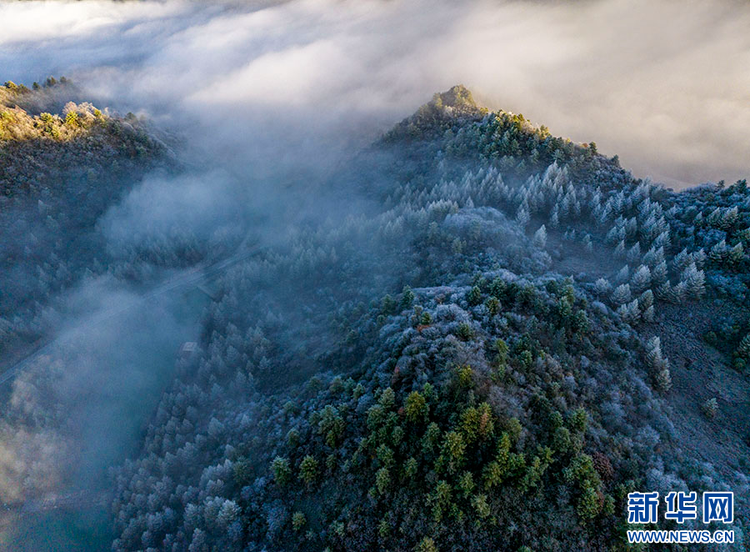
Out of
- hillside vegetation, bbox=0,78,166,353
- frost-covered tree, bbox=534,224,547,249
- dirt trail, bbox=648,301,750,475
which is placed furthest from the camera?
hillside vegetation, bbox=0,78,166,353

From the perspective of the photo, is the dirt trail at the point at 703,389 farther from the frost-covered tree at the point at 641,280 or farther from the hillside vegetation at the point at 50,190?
the hillside vegetation at the point at 50,190

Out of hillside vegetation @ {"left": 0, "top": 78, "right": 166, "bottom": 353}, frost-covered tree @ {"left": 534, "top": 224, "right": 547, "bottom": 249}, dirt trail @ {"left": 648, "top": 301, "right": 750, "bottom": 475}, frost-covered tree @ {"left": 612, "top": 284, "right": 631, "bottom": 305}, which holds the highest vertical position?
hillside vegetation @ {"left": 0, "top": 78, "right": 166, "bottom": 353}

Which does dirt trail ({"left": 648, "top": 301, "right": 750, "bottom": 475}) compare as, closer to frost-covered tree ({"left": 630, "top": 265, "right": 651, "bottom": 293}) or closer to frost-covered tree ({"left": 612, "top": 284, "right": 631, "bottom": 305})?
frost-covered tree ({"left": 630, "top": 265, "right": 651, "bottom": 293})

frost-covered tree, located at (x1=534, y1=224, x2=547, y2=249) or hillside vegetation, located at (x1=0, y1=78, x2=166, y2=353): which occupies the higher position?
hillside vegetation, located at (x1=0, y1=78, x2=166, y2=353)

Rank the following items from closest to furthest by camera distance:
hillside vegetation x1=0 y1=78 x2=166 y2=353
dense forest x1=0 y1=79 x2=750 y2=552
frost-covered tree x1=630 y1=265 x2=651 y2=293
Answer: dense forest x1=0 y1=79 x2=750 y2=552, frost-covered tree x1=630 y1=265 x2=651 y2=293, hillside vegetation x1=0 y1=78 x2=166 y2=353

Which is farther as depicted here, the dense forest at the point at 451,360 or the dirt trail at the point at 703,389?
the dirt trail at the point at 703,389

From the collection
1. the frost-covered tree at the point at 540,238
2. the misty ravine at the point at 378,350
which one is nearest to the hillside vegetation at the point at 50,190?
the misty ravine at the point at 378,350

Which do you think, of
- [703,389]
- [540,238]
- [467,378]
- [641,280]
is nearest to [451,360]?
[467,378]

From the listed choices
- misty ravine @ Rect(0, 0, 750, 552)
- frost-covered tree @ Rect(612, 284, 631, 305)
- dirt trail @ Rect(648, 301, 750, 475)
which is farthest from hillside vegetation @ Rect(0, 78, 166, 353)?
dirt trail @ Rect(648, 301, 750, 475)

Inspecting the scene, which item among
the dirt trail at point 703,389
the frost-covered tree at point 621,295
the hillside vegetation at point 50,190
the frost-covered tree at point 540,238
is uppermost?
the hillside vegetation at point 50,190

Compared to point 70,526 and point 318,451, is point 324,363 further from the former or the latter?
point 70,526
